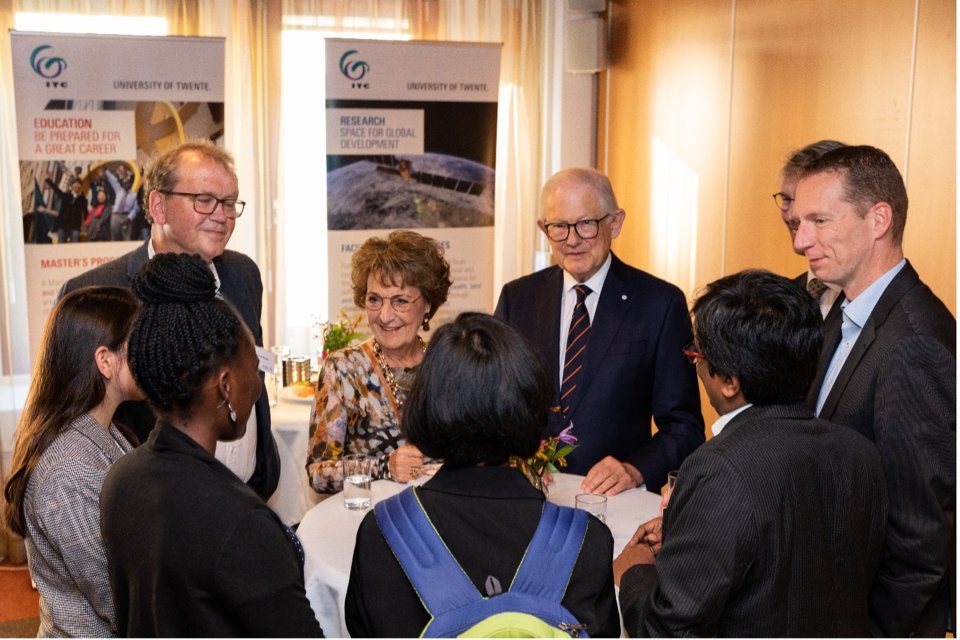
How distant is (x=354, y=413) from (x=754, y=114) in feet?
10.3

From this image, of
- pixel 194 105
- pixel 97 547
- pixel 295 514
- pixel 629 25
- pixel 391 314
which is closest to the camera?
pixel 97 547

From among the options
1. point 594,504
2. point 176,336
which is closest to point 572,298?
point 594,504

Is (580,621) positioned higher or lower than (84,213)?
lower

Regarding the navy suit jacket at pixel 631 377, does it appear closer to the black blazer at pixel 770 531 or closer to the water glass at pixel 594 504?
the water glass at pixel 594 504

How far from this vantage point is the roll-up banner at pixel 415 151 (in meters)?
5.85

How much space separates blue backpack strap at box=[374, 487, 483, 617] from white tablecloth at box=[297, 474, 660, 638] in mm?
762

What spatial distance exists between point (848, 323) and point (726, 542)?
961mm

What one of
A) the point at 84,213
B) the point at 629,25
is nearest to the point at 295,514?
the point at 84,213

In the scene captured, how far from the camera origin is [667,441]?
125 inches

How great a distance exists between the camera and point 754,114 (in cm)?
519

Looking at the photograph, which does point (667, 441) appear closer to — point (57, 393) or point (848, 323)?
point (848, 323)

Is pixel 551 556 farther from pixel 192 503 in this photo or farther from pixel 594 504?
pixel 594 504

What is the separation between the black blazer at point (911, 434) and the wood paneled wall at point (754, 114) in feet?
4.77

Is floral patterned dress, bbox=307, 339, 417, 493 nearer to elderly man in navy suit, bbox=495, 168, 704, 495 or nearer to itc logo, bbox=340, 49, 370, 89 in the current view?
elderly man in navy suit, bbox=495, 168, 704, 495
